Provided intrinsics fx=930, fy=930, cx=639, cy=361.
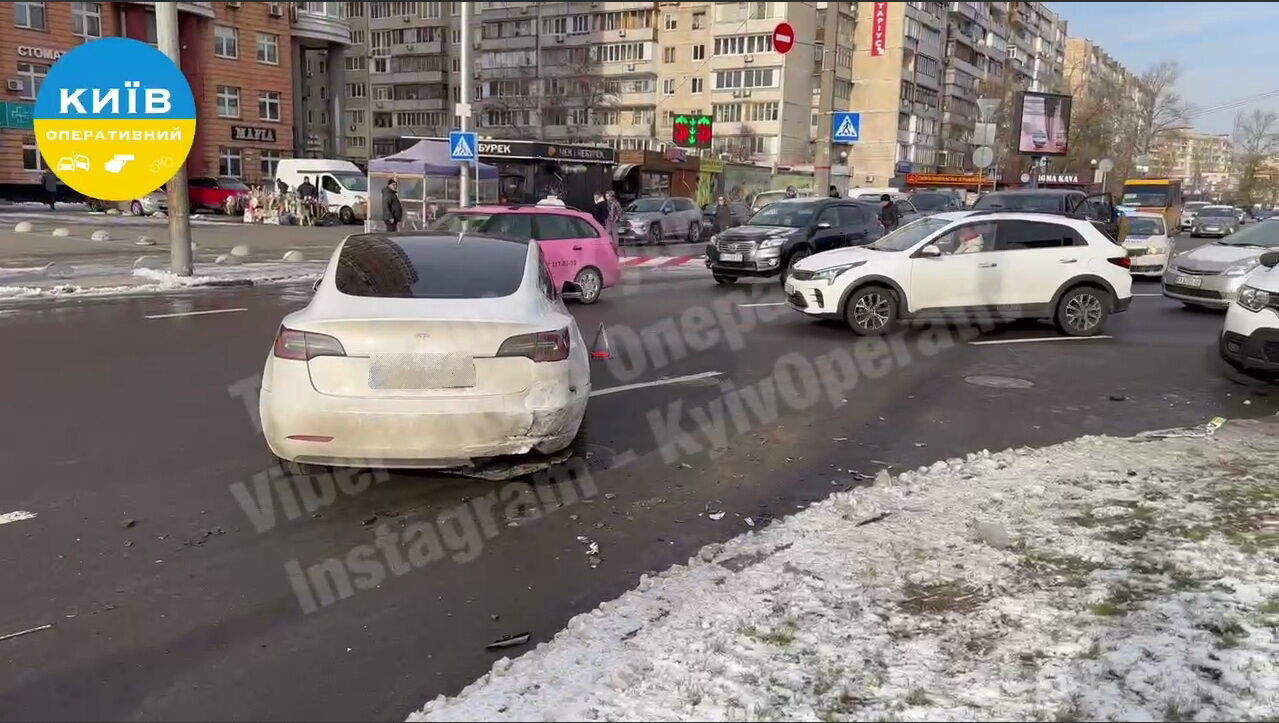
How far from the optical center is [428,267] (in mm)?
5852

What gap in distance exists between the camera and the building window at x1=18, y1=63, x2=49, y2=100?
44500mm

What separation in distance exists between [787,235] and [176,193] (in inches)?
421

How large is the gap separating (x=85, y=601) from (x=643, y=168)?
45.8 meters

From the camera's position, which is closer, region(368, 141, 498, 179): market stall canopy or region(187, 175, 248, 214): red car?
region(368, 141, 498, 179): market stall canopy

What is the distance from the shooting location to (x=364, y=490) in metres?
5.60

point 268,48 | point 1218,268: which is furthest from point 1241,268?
point 268,48

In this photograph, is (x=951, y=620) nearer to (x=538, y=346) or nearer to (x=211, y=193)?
(x=538, y=346)

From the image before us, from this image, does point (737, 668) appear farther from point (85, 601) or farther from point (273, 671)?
point (85, 601)

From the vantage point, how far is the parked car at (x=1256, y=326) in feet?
28.2

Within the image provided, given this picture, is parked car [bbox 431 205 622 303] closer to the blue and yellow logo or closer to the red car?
the blue and yellow logo

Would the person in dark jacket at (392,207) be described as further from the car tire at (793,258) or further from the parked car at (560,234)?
the car tire at (793,258)

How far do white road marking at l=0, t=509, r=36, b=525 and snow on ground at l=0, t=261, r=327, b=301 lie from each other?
10.5m

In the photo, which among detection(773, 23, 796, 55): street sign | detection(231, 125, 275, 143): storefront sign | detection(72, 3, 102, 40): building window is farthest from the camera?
detection(231, 125, 275, 143): storefront sign

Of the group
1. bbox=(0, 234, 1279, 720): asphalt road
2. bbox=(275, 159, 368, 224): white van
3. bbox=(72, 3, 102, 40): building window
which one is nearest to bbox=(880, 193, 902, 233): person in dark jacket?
bbox=(0, 234, 1279, 720): asphalt road
